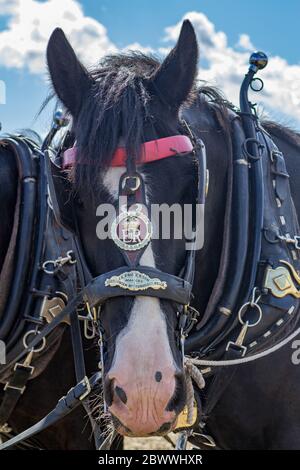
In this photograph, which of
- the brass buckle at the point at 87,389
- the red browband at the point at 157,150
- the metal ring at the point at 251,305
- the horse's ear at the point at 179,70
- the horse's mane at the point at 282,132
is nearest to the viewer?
the red browband at the point at 157,150

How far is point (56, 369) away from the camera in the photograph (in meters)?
3.34

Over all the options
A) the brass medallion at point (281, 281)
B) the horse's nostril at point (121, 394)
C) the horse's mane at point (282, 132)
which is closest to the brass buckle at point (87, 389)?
the horse's nostril at point (121, 394)

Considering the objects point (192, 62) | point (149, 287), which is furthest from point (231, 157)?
point (149, 287)

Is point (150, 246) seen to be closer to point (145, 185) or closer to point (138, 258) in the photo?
point (138, 258)

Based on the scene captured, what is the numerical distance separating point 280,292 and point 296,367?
14.3 inches

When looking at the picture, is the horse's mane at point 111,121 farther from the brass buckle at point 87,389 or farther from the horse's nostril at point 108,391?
the brass buckle at point 87,389

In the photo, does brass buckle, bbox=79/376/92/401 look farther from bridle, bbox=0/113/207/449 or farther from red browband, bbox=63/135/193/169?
red browband, bbox=63/135/193/169

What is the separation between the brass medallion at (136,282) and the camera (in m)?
2.13

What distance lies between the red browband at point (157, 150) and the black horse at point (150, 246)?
0.03 meters

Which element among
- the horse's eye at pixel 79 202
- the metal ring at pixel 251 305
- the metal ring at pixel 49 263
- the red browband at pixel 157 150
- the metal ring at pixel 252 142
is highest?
the metal ring at pixel 252 142

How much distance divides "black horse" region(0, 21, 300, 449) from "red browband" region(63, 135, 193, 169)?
27mm

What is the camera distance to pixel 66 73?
2566 mm

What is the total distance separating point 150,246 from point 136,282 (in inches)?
6.0

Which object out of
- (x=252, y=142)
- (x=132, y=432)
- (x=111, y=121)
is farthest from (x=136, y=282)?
(x=252, y=142)
